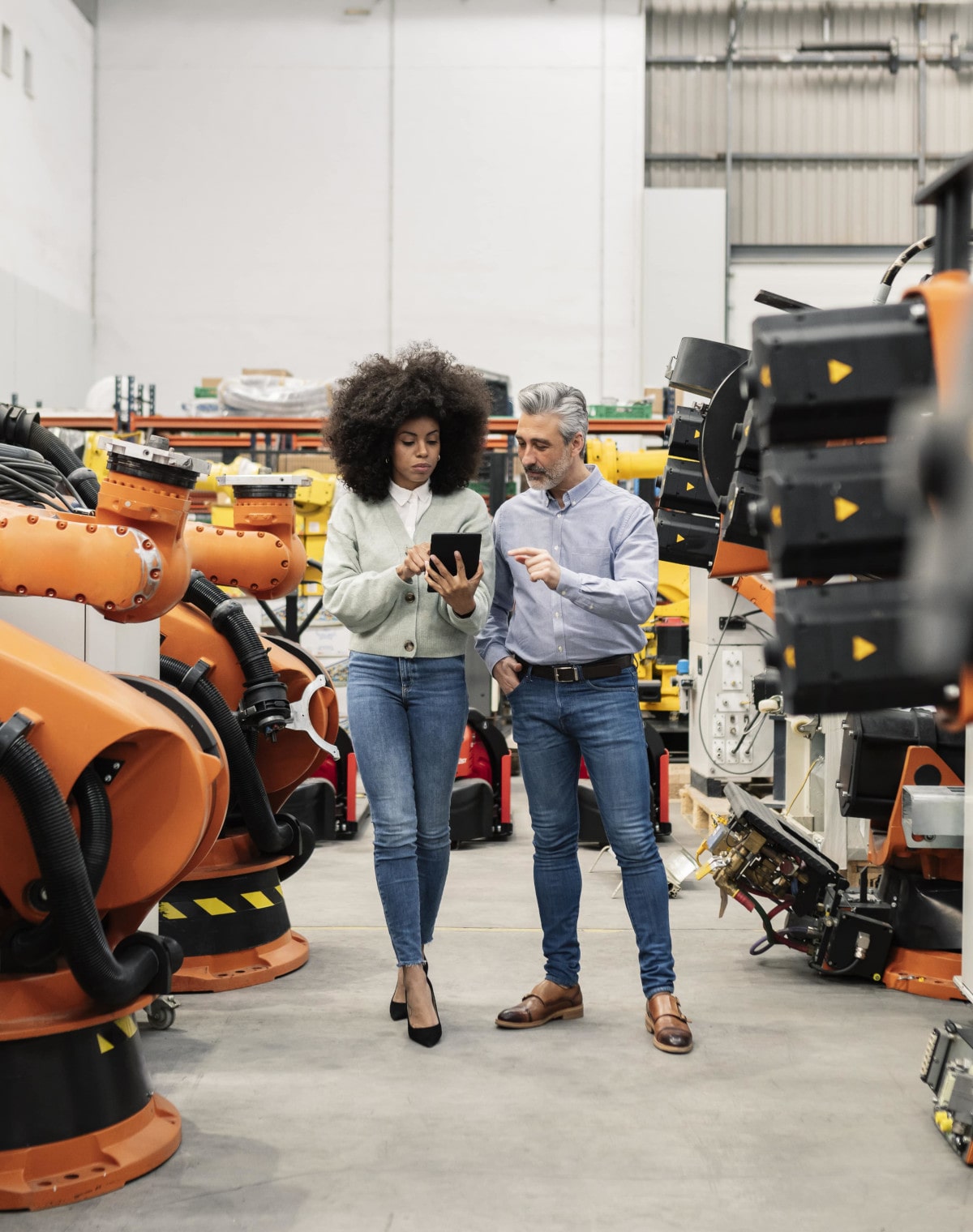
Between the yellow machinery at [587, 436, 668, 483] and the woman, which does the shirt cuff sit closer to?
the woman

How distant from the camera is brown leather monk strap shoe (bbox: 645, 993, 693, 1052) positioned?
3107 millimetres

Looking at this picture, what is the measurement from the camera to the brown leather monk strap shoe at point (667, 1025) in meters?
3.11

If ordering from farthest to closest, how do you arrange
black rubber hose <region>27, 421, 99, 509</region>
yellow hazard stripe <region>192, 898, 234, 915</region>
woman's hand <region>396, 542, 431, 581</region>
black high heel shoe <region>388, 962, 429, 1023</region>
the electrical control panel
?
the electrical control panel < yellow hazard stripe <region>192, 898, 234, 915</region> < black high heel shoe <region>388, 962, 429, 1023</region> < woman's hand <region>396, 542, 431, 581</region> < black rubber hose <region>27, 421, 99, 509</region>

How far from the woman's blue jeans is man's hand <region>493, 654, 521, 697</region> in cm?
10

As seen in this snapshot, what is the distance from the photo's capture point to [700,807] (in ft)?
19.5

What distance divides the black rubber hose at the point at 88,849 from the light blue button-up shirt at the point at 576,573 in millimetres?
1209

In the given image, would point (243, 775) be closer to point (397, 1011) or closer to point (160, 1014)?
point (160, 1014)

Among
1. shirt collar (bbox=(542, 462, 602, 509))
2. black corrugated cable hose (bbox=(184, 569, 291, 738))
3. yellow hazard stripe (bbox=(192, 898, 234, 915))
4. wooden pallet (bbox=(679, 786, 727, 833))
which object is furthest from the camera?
wooden pallet (bbox=(679, 786, 727, 833))

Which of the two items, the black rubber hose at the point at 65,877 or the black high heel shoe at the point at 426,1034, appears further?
the black high heel shoe at the point at 426,1034

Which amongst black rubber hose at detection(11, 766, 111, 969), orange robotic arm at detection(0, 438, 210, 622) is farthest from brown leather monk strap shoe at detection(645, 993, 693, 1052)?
orange robotic arm at detection(0, 438, 210, 622)

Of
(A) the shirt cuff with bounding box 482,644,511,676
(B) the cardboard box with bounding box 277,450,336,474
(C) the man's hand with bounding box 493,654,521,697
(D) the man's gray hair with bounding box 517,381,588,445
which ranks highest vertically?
(B) the cardboard box with bounding box 277,450,336,474

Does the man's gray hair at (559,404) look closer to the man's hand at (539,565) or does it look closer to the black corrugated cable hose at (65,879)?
the man's hand at (539,565)

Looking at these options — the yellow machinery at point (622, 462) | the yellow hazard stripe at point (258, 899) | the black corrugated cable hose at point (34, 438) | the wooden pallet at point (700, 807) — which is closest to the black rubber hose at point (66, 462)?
the black corrugated cable hose at point (34, 438)

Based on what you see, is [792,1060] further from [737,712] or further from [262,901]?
[737,712]
